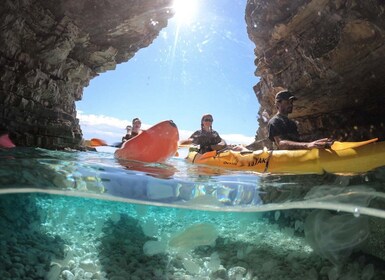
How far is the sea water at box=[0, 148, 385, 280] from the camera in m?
4.05

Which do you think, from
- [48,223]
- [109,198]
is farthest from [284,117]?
[48,223]

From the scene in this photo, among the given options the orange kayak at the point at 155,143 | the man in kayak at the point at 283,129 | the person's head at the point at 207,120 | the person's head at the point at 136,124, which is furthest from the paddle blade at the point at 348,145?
the person's head at the point at 136,124

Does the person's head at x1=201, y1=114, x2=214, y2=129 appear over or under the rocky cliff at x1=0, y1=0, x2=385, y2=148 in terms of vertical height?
under

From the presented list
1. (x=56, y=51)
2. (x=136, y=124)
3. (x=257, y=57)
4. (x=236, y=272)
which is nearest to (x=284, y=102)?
(x=236, y=272)

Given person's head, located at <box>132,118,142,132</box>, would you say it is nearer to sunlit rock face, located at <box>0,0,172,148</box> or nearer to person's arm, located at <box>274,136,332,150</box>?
sunlit rock face, located at <box>0,0,172,148</box>

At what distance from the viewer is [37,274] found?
12.2ft

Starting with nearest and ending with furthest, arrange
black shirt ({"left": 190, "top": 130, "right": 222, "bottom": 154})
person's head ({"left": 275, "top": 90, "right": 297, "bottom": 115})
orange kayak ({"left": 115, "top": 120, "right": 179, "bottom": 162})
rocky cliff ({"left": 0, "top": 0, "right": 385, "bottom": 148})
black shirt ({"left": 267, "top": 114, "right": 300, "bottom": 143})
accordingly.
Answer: orange kayak ({"left": 115, "top": 120, "right": 179, "bottom": 162}) < black shirt ({"left": 267, "top": 114, "right": 300, "bottom": 143}) < person's head ({"left": 275, "top": 90, "right": 297, "bottom": 115}) < rocky cliff ({"left": 0, "top": 0, "right": 385, "bottom": 148}) < black shirt ({"left": 190, "top": 130, "right": 222, "bottom": 154})

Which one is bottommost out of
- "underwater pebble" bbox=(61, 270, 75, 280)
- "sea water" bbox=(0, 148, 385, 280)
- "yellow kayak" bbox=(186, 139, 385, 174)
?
"underwater pebble" bbox=(61, 270, 75, 280)

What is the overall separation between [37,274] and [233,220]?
441 cm

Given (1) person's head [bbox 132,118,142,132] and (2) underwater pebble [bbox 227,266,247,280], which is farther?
(1) person's head [bbox 132,118,142,132]

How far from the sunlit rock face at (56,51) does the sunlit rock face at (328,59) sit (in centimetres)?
901

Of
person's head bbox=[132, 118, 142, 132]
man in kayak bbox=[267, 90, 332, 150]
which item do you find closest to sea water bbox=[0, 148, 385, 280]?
man in kayak bbox=[267, 90, 332, 150]

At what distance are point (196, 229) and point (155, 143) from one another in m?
2.05

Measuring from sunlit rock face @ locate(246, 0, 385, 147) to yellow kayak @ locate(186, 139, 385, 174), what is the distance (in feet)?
14.6
